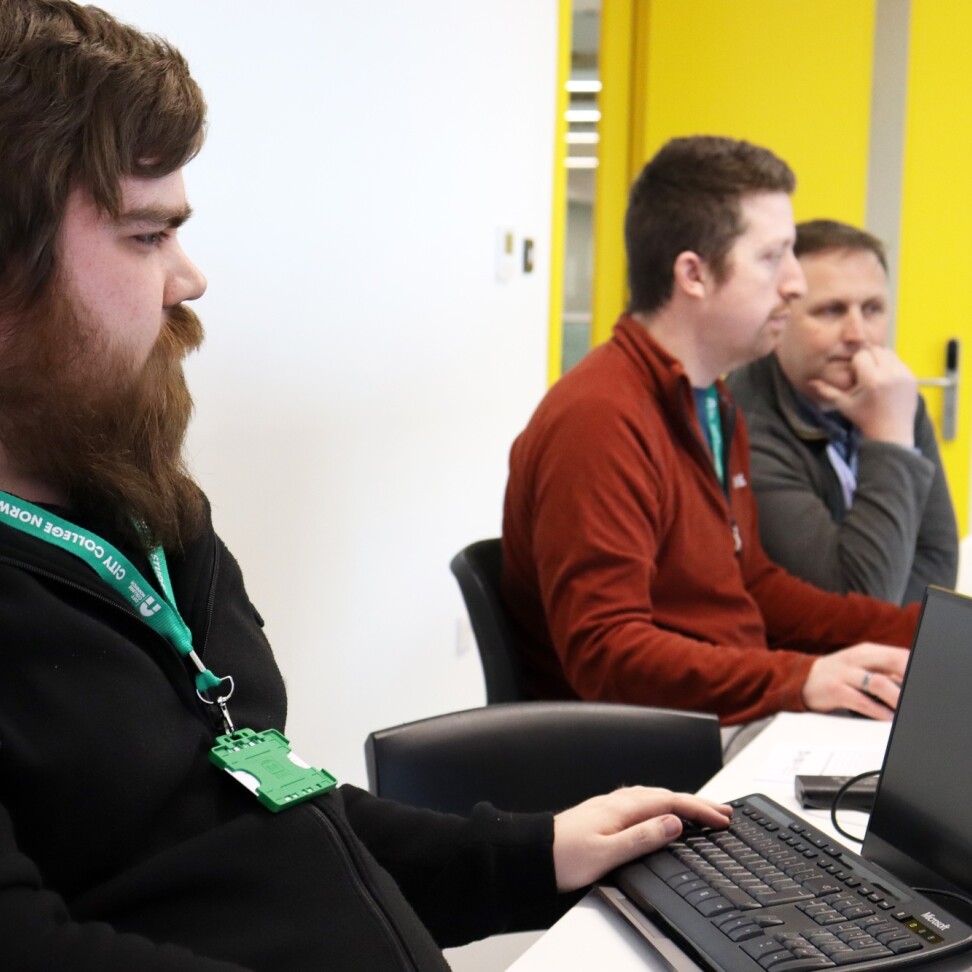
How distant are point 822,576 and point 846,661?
0.68m

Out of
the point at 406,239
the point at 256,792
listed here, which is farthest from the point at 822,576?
the point at 256,792

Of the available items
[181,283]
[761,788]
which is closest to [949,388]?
[761,788]

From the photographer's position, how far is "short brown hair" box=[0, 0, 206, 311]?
90 centimetres

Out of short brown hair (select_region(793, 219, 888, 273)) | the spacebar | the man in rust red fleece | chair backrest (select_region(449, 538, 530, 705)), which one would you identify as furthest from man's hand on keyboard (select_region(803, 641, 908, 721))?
short brown hair (select_region(793, 219, 888, 273))

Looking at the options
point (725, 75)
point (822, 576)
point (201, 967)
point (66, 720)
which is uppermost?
point (725, 75)

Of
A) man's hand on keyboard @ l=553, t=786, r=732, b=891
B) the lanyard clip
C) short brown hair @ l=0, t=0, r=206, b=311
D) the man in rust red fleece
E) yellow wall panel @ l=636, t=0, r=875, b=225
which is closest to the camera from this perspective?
short brown hair @ l=0, t=0, r=206, b=311

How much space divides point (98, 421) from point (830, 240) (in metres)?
1.98

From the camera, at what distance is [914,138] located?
4.04 m

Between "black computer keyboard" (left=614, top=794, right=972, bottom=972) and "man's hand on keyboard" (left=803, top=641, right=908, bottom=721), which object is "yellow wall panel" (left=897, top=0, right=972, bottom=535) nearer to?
"man's hand on keyboard" (left=803, top=641, right=908, bottom=721)

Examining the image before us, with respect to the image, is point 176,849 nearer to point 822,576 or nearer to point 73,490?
point 73,490

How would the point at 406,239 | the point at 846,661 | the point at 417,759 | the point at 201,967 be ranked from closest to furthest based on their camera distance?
the point at 201,967
the point at 417,759
the point at 846,661
the point at 406,239

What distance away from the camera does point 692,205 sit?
2.27 m

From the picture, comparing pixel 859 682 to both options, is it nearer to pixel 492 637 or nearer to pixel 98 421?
pixel 492 637

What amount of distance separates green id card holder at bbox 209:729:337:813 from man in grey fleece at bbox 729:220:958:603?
60.9 inches
